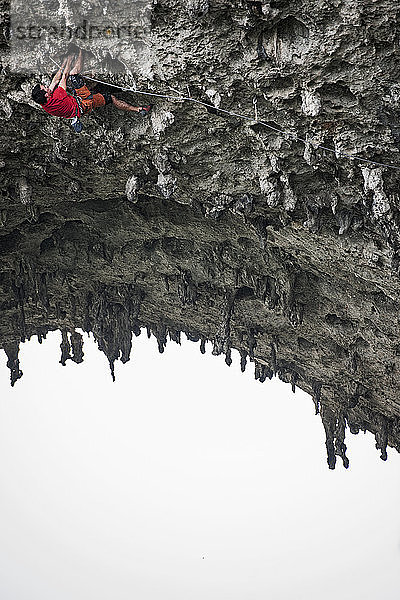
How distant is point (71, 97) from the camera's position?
6816 millimetres

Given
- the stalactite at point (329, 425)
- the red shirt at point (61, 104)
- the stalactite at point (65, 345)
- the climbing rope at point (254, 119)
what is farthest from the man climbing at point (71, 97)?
the stalactite at point (329, 425)

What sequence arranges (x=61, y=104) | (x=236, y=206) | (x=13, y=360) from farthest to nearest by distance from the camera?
(x=13, y=360) → (x=236, y=206) → (x=61, y=104)

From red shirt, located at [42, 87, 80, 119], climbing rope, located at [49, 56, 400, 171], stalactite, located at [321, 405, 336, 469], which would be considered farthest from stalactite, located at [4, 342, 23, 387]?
climbing rope, located at [49, 56, 400, 171]

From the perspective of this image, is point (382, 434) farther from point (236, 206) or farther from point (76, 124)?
point (76, 124)

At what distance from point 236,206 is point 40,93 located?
118 inches

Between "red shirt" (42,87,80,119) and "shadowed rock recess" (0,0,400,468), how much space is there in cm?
48

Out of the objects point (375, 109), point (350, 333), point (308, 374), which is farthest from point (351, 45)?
point (308, 374)

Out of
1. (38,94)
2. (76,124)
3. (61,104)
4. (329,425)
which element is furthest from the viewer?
(329,425)

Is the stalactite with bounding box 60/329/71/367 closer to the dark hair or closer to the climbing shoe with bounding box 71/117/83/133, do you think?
the climbing shoe with bounding box 71/117/83/133

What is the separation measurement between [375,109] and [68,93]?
2992 millimetres

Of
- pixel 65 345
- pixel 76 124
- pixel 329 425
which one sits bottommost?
pixel 329 425

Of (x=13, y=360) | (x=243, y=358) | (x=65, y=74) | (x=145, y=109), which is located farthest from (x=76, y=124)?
(x=13, y=360)

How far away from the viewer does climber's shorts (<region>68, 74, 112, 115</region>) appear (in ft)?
22.3

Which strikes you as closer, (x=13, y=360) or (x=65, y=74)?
(x=65, y=74)
